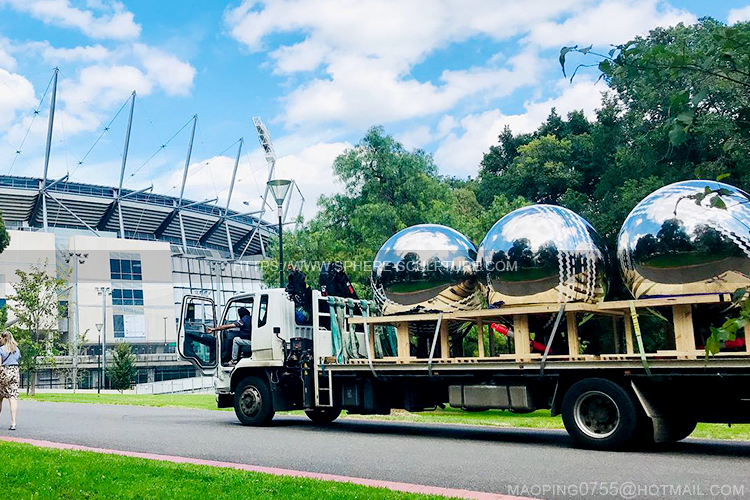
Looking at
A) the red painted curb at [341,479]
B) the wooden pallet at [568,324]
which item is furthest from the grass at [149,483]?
the wooden pallet at [568,324]

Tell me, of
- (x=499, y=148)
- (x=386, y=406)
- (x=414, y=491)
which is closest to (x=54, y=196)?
(x=499, y=148)

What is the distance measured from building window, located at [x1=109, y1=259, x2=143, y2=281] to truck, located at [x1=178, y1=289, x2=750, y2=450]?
66902 mm

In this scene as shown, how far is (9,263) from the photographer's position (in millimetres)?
68625

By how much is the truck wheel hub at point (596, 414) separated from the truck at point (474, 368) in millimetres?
14

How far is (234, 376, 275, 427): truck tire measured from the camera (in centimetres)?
1366

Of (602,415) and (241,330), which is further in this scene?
(241,330)

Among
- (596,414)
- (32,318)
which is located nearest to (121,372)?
(32,318)

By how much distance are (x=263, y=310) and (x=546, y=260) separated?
579 cm

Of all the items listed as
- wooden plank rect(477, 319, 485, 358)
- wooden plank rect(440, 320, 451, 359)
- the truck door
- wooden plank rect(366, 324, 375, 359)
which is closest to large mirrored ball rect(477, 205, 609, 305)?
wooden plank rect(477, 319, 485, 358)

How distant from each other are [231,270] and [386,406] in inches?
3441

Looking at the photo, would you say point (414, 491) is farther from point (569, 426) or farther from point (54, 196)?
point (54, 196)

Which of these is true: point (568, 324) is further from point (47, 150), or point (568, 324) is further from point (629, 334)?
point (47, 150)

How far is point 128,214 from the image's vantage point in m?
89.9

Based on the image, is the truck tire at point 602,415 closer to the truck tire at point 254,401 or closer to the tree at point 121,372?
the truck tire at point 254,401
